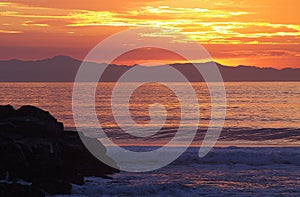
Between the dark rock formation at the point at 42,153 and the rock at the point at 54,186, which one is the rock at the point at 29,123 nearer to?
the dark rock formation at the point at 42,153

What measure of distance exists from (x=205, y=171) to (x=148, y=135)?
65.3 feet

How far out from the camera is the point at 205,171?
24766mm

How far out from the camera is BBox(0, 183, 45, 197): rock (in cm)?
1609

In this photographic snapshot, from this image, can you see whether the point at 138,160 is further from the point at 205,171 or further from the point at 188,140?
the point at 188,140

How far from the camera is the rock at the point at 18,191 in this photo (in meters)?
16.1

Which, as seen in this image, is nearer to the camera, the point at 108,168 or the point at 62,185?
the point at 62,185

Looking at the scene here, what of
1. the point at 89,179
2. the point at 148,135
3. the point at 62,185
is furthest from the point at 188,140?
the point at 62,185

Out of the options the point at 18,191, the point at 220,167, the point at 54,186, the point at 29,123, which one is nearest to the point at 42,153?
the point at 54,186

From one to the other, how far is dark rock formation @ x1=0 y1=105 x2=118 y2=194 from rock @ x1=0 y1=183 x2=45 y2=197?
4.57ft

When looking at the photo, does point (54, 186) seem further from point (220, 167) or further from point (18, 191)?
point (220, 167)

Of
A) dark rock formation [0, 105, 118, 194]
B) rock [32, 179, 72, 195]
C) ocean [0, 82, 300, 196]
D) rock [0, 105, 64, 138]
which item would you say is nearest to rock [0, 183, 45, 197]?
dark rock formation [0, 105, 118, 194]

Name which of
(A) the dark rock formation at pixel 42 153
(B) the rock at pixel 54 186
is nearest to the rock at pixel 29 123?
(A) the dark rock formation at pixel 42 153

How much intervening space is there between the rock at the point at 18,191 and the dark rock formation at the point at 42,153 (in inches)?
54.8

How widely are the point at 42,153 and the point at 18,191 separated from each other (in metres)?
4.82
